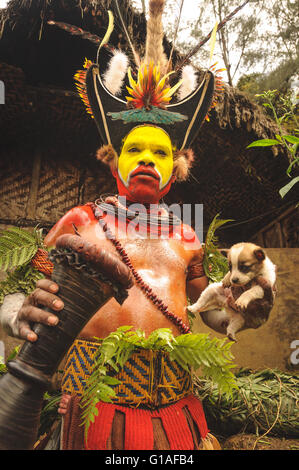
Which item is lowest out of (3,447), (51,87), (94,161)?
(3,447)

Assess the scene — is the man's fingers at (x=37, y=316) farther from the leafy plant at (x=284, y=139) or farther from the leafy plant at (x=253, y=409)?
the leafy plant at (x=253, y=409)

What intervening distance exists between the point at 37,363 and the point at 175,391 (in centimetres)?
57

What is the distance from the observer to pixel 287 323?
3297 mm

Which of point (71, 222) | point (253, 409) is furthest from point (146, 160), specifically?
point (253, 409)

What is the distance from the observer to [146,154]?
4.96 ft

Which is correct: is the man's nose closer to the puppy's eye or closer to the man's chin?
the man's chin

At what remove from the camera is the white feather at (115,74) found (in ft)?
5.89

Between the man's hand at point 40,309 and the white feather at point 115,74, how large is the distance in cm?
122

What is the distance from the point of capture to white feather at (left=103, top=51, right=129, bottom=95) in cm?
179

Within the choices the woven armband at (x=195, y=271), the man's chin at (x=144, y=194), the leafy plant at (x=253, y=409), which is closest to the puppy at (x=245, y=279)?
the woven armband at (x=195, y=271)

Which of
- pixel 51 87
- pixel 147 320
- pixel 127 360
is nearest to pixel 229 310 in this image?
pixel 147 320

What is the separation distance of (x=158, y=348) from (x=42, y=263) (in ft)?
1.98

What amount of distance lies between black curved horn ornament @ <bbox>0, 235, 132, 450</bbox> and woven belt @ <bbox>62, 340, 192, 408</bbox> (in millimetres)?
286

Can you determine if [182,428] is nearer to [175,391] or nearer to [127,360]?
[175,391]
